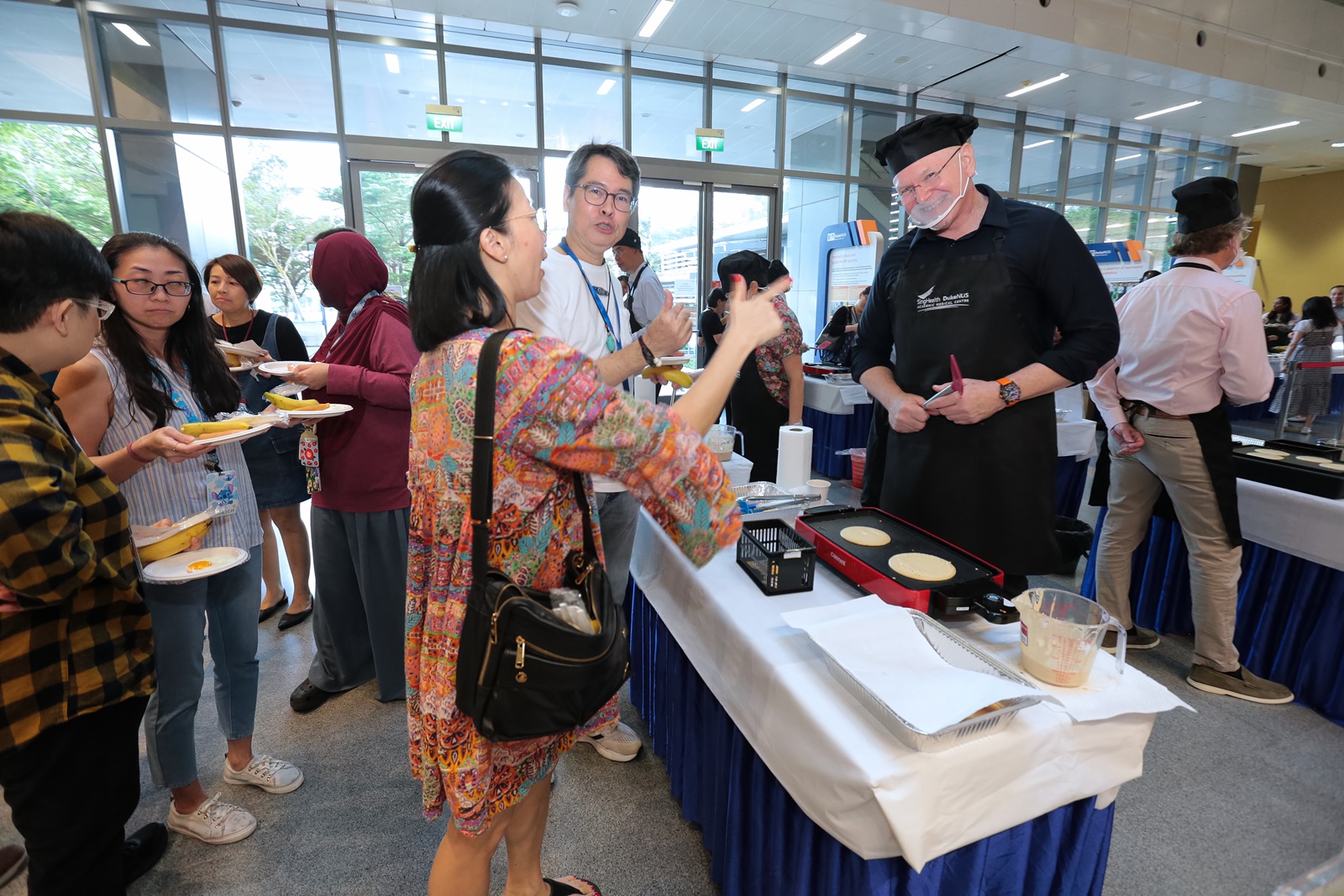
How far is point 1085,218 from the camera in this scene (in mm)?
9289

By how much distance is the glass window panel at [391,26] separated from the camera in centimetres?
562

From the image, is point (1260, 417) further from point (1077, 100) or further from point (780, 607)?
point (780, 607)

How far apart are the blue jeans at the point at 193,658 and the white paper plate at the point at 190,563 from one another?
0.10m

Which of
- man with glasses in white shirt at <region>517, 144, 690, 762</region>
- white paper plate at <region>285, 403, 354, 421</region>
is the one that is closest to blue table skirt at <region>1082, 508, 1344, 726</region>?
man with glasses in white shirt at <region>517, 144, 690, 762</region>

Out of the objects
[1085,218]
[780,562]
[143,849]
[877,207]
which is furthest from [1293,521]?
[1085,218]

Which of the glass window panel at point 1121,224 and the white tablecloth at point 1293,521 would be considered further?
the glass window panel at point 1121,224

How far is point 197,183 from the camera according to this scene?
216 inches

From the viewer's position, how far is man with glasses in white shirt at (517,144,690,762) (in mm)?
1576

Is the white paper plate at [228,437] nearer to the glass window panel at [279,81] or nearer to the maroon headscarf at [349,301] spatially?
the maroon headscarf at [349,301]

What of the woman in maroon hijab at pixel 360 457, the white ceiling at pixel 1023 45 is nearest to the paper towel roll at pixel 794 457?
the woman in maroon hijab at pixel 360 457

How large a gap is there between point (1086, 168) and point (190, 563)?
442 inches

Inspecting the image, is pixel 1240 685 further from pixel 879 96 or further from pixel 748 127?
pixel 879 96

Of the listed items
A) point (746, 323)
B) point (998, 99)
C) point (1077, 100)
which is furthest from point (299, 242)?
point (1077, 100)

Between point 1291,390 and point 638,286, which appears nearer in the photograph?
point 1291,390
